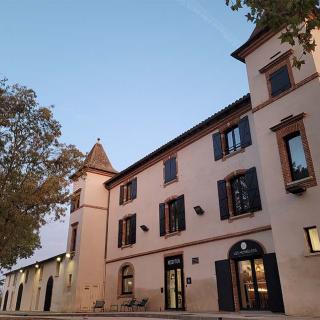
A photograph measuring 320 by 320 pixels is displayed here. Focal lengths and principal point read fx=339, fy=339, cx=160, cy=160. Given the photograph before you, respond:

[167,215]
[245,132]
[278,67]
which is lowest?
[167,215]

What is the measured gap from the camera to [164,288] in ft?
64.6

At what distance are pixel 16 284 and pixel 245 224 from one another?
32.6m

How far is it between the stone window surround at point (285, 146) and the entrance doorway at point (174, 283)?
8735 millimetres

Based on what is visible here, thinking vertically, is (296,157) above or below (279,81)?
below

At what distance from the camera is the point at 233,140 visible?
18.0 meters

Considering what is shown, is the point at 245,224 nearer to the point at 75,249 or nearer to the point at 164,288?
the point at 164,288

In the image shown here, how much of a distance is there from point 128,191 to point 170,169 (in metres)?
5.80

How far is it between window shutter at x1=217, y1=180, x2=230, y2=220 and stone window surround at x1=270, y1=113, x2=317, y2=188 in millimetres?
4481

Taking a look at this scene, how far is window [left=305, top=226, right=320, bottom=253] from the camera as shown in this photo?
1148 cm

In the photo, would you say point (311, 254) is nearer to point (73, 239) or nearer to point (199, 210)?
point (199, 210)

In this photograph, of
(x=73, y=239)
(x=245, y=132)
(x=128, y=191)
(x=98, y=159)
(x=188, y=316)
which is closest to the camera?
(x=188, y=316)

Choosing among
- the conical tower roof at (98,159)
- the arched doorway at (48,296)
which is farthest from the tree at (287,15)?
the arched doorway at (48,296)

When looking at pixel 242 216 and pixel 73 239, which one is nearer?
pixel 242 216

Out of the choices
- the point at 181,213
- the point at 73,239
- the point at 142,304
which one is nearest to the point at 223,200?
the point at 181,213
